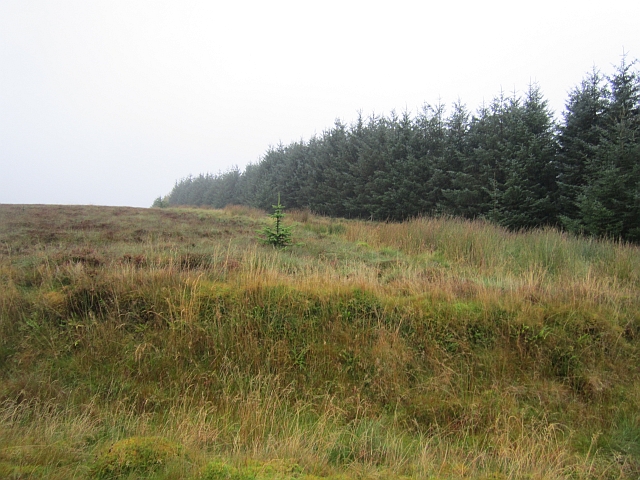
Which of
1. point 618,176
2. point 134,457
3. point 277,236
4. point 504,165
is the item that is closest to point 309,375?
point 134,457

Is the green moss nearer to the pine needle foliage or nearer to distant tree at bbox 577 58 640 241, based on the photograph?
the pine needle foliage

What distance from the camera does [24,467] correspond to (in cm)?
251

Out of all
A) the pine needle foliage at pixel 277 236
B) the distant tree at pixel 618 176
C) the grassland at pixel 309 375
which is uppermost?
the distant tree at pixel 618 176

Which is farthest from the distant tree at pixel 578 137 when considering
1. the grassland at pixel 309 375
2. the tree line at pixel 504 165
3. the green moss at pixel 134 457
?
the green moss at pixel 134 457

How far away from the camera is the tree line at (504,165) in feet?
44.1

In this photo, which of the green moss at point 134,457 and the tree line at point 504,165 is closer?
the green moss at point 134,457

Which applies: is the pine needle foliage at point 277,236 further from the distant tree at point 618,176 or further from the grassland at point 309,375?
the distant tree at point 618,176

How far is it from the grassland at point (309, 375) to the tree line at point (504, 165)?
31.0 ft

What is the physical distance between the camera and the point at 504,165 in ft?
59.8

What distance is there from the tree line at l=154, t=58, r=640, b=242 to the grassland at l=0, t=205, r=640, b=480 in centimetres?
945

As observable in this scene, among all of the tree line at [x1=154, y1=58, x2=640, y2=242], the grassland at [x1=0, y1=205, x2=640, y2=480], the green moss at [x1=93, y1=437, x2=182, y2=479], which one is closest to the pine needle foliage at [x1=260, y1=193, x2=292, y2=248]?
the grassland at [x1=0, y1=205, x2=640, y2=480]

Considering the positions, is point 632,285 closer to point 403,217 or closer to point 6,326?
point 6,326

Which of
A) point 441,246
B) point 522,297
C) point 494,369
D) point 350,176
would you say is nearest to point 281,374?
point 494,369

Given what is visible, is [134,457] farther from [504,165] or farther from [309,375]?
[504,165]
